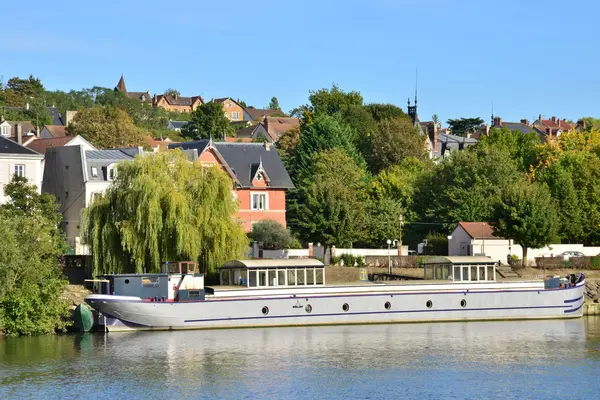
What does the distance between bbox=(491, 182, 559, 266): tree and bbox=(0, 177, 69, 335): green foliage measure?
35587 millimetres

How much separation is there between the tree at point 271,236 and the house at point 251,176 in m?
4.40

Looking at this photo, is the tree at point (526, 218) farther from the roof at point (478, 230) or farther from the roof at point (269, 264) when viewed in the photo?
the roof at point (269, 264)

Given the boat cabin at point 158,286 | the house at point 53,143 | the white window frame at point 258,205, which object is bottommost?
the boat cabin at point 158,286

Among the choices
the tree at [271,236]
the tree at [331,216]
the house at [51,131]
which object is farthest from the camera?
the house at [51,131]

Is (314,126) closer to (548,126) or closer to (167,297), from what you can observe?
(167,297)

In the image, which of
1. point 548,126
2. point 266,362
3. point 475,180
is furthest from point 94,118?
point 548,126

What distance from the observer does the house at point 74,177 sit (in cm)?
7819

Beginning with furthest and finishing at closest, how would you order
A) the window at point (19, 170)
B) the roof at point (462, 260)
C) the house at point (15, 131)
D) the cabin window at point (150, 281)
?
the house at point (15, 131) < the window at point (19, 170) < the roof at point (462, 260) < the cabin window at point (150, 281)

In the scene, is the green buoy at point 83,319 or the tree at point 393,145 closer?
the green buoy at point 83,319

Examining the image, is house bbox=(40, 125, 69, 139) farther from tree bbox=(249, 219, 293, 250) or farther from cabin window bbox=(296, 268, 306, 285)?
cabin window bbox=(296, 268, 306, 285)

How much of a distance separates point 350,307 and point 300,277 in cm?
332

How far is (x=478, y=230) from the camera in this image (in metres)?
82.6

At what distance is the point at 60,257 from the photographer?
63.7 m

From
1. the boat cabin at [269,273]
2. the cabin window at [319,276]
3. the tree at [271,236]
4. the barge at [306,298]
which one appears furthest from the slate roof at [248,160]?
the boat cabin at [269,273]
